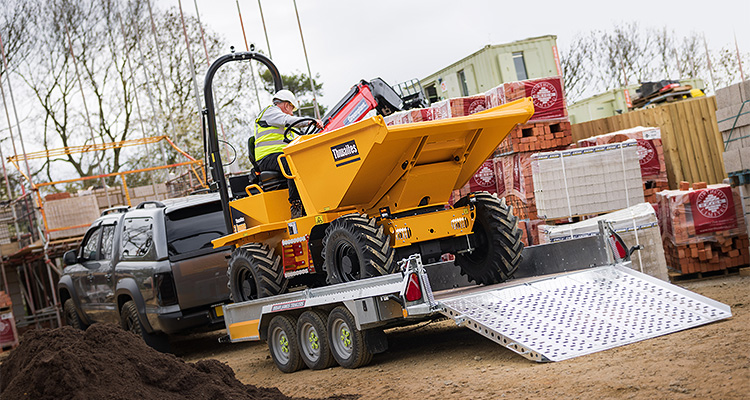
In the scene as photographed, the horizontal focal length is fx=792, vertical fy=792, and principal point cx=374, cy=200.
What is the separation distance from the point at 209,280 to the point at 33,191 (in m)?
8.45

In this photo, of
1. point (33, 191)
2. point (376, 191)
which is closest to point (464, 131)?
point (376, 191)

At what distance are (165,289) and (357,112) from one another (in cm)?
377

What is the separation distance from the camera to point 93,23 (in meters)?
26.9

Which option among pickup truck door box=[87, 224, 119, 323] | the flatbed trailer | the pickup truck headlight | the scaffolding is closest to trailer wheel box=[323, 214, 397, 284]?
the flatbed trailer

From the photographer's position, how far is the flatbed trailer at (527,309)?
6320 millimetres

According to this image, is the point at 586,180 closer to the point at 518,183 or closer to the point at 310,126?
the point at 518,183

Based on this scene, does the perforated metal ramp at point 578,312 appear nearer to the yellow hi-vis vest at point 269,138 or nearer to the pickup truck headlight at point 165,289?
the yellow hi-vis vest at point 269,138

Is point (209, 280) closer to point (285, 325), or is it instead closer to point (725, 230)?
point (285, 325)

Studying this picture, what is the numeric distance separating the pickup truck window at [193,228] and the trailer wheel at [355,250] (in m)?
3.18

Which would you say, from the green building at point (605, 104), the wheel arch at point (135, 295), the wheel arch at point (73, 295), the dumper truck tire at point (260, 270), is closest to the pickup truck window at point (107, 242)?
the wheel arch at point (135, 295)

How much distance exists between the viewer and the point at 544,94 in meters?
12.5

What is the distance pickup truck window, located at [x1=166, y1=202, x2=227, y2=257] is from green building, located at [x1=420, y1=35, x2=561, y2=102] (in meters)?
15.2

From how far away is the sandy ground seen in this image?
4844 mm

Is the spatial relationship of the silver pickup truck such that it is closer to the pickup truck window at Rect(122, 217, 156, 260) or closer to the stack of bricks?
the pickup truck window at Rect(122, 217, 156, 260)
